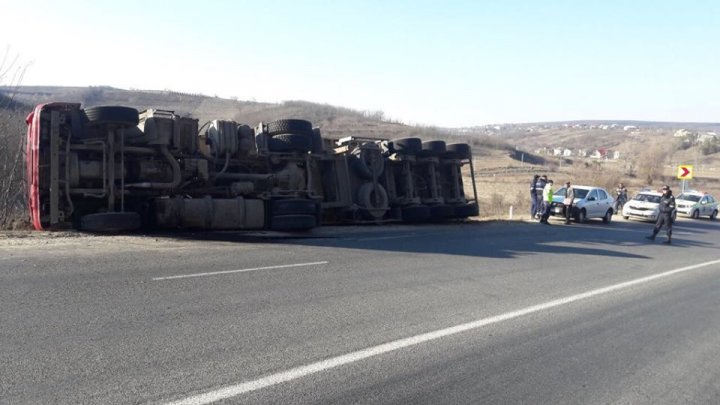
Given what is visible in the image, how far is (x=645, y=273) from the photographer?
11.2m

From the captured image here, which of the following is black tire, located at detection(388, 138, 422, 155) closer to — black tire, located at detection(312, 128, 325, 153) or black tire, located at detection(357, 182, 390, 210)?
black tire, located at detection(357, 182, 390, 210)

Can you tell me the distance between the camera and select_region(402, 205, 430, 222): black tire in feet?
59.1

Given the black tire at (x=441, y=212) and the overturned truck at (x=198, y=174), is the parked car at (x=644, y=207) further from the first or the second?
the overturned truck at (x=198, y=174)

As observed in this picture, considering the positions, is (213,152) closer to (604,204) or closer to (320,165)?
(320,165)

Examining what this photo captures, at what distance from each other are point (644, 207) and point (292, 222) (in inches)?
780

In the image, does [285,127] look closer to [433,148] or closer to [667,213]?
[433,148]

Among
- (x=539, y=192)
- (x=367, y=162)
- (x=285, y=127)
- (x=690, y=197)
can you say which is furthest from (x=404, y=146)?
(x=690, y=197)

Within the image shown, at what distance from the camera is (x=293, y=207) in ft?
45.8

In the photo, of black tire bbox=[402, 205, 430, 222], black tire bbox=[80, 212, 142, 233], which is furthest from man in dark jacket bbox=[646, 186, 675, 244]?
black tire bbox=[80, 212, 142, 233]

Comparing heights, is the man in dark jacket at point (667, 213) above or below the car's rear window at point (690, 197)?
above

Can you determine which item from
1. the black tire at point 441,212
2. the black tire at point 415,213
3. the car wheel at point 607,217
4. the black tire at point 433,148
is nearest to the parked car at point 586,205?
the car wheel at point 607,217

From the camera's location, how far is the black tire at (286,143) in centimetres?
1466

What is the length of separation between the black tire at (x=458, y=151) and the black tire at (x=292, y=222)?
21.7ft

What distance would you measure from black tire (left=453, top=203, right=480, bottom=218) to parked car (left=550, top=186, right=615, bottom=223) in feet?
19.0
